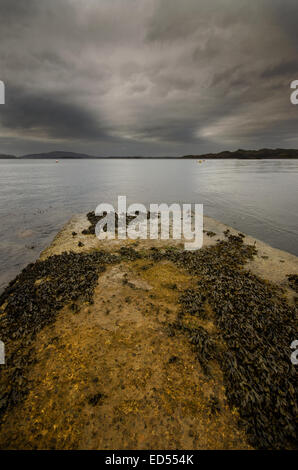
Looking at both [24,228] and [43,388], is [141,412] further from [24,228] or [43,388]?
[24,228]

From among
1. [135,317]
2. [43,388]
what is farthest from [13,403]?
[135,317]

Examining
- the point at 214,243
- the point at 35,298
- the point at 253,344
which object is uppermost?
the point at 214,243

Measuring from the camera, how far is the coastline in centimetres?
393

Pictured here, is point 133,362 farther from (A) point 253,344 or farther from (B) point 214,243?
(B) point 214,243

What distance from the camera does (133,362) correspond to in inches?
Answer: 210

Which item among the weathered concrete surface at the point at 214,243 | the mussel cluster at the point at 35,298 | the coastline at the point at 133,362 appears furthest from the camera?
the weathered concrete surface at the point at 214,243

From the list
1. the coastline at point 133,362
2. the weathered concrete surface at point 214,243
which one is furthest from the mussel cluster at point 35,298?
the weathered concrete surface at point 214,243

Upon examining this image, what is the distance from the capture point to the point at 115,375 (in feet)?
16.4

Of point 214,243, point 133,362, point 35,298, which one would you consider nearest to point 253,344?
point 133,362

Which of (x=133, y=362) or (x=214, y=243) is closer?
(x=133, y=362)

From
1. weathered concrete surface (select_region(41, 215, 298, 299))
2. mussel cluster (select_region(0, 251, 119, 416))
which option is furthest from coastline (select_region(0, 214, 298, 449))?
weathered concrete surface (select_region(41, 215, 298, 299))

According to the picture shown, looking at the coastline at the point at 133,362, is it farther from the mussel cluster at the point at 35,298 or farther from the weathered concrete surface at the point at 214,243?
the weathered concrete surface at the point at 214,243

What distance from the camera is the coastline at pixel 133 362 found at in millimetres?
3930

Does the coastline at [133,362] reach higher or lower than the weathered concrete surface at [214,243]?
lower
